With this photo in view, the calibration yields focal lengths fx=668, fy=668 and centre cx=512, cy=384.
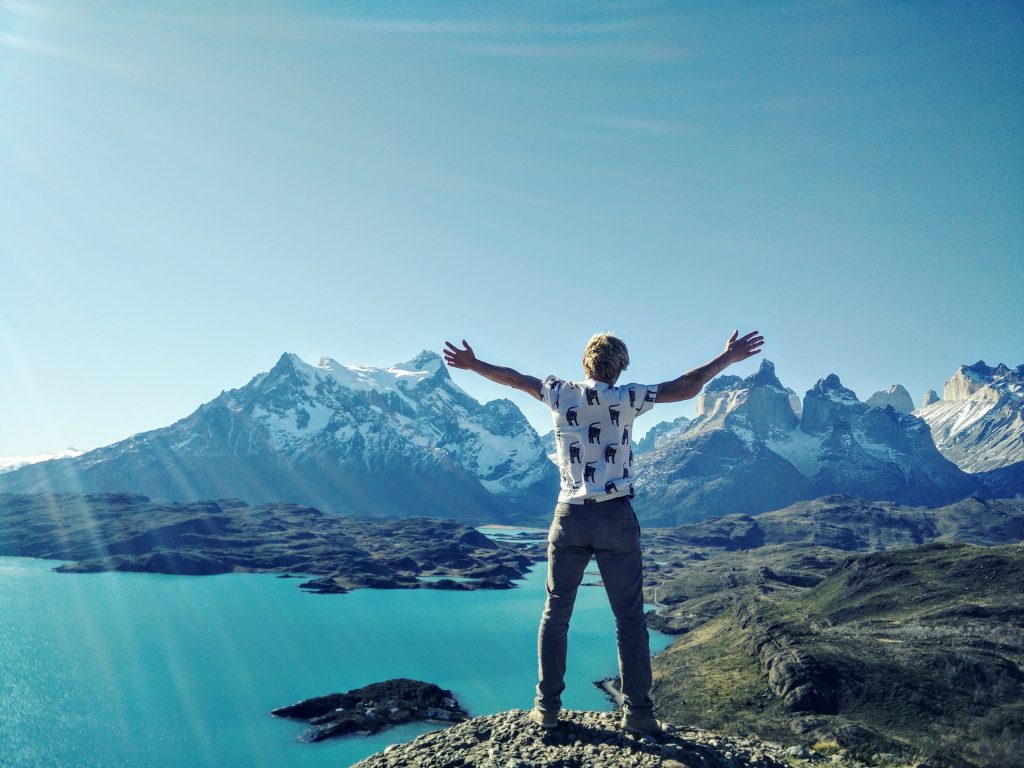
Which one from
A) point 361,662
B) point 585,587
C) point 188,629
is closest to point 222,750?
point 361,662

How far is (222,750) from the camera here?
6438cm

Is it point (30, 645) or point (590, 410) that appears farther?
point (30, 645)

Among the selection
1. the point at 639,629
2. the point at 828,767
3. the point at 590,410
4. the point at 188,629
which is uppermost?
the point at 590,410

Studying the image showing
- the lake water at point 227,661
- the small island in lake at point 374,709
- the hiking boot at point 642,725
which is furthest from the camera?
the small island in lake at point 374,709

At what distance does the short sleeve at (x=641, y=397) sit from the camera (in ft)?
29.2

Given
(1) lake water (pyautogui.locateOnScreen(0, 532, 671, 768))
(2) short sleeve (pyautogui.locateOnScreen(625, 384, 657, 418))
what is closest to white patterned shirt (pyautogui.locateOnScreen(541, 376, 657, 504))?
(2) short sleeve (pyautogui.locateOnScreen(625, 384, 657, 418))

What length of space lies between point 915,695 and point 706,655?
34.9 metres

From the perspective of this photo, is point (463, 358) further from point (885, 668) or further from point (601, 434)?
point (885, 668)

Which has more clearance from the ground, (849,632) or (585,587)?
(849,632)

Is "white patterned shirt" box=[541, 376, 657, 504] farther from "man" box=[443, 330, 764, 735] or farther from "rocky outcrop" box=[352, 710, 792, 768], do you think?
"rocky outcrop" box=[352, 710, 792, 768]

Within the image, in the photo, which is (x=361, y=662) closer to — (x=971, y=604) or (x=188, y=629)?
(x=188, y=629)

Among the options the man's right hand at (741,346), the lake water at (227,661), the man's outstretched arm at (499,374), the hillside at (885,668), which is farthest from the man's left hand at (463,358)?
Answer: the lake water at (227,661)

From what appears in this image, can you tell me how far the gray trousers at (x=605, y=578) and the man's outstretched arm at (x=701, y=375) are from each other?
1573 mm

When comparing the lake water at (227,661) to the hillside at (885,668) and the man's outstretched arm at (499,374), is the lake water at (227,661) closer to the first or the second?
the hillside at (885,668)
